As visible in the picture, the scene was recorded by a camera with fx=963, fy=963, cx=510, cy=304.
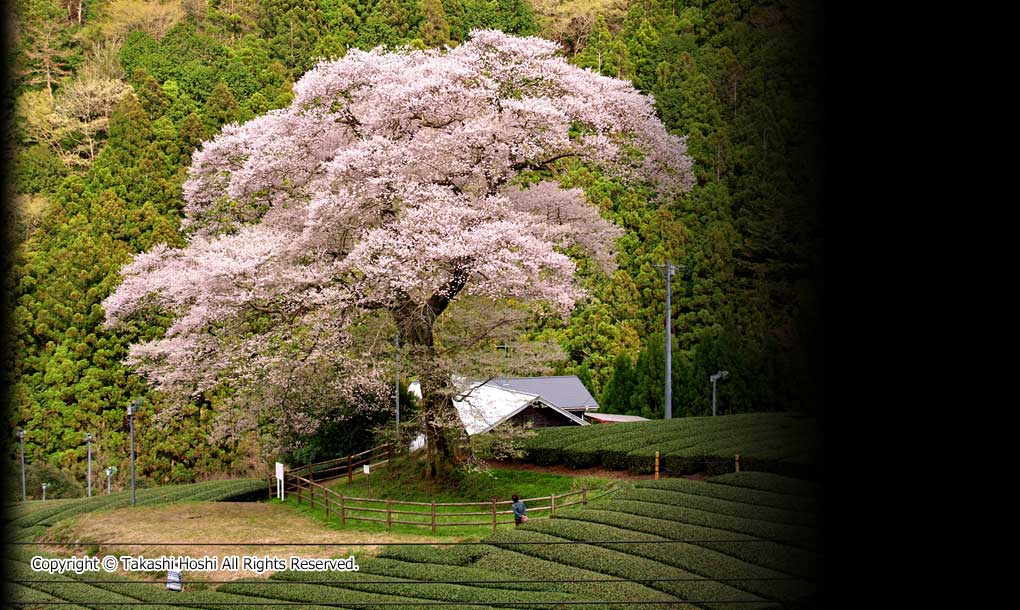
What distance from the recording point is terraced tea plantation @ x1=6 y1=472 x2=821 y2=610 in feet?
32.7

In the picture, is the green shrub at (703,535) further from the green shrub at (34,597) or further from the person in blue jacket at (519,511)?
the green shrub at (34,597)

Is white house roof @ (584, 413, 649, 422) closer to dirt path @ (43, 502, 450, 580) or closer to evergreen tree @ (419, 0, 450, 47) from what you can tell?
dirt path @ (43, 502, 450, 580)

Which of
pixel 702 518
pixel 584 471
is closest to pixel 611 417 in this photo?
pixel 584 471

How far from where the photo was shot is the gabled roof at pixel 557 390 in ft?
75.7

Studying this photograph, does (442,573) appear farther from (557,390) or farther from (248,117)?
(248,117)

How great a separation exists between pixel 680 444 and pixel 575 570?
204 inches

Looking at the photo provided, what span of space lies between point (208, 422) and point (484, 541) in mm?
18702

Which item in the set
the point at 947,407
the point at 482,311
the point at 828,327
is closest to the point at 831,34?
the point at 828,327

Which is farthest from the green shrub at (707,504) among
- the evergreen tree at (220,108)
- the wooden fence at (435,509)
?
the evergreen tree at (220,108)

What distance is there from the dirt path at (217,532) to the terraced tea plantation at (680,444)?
3809 millimetres

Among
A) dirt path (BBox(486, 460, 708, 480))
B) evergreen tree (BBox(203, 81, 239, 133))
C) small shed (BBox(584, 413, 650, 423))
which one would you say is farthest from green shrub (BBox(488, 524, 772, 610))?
evergreen tree (BBox(203, 81, 239, 133))

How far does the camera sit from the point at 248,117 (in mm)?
37094

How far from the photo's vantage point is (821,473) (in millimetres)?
4953

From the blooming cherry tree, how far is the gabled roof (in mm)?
6861
